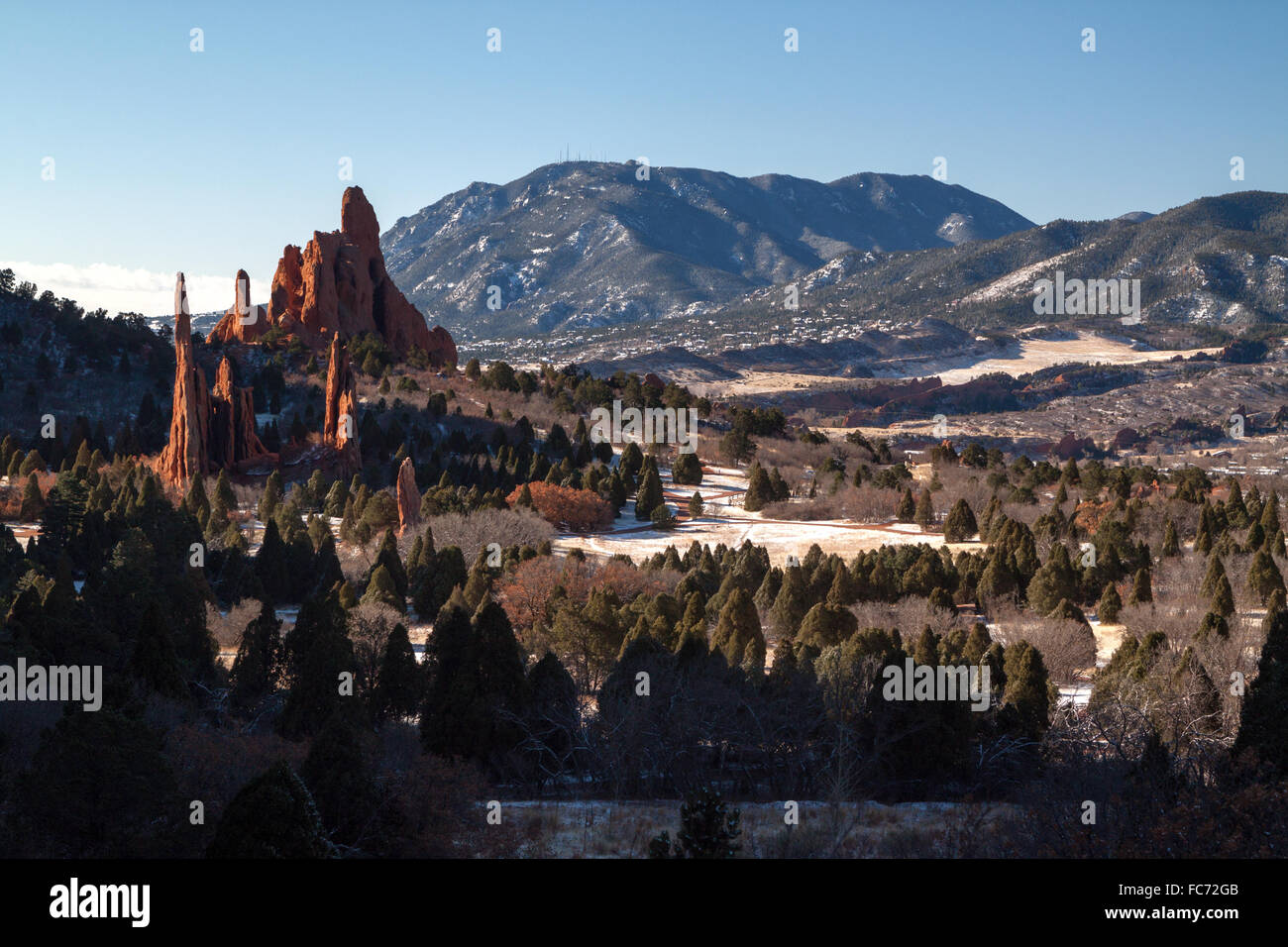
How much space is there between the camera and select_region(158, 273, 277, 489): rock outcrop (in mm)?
73938

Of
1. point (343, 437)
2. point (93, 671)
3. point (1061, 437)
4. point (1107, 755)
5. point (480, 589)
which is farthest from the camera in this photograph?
point (1061, 437)

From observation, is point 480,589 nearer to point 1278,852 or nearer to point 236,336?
point 1278,852

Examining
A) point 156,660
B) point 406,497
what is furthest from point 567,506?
point 156,660

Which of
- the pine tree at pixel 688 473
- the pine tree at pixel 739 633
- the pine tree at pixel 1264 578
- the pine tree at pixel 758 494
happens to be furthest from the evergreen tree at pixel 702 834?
the pine tree at pixel 688 473

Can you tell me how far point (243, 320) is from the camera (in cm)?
10469

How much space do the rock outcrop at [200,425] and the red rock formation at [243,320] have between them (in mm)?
25153

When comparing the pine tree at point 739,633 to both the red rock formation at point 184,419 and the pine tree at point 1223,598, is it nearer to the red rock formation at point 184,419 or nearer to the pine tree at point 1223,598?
the pine tree at point 1223,598

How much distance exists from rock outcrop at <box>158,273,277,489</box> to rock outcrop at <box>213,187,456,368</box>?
22604mm

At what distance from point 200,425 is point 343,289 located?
31.1 metres

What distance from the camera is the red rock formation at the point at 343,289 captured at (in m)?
101

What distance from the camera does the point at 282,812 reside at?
57.8 ft

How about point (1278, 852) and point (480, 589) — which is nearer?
point (1278, 852)

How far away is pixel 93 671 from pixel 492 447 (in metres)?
54.3
